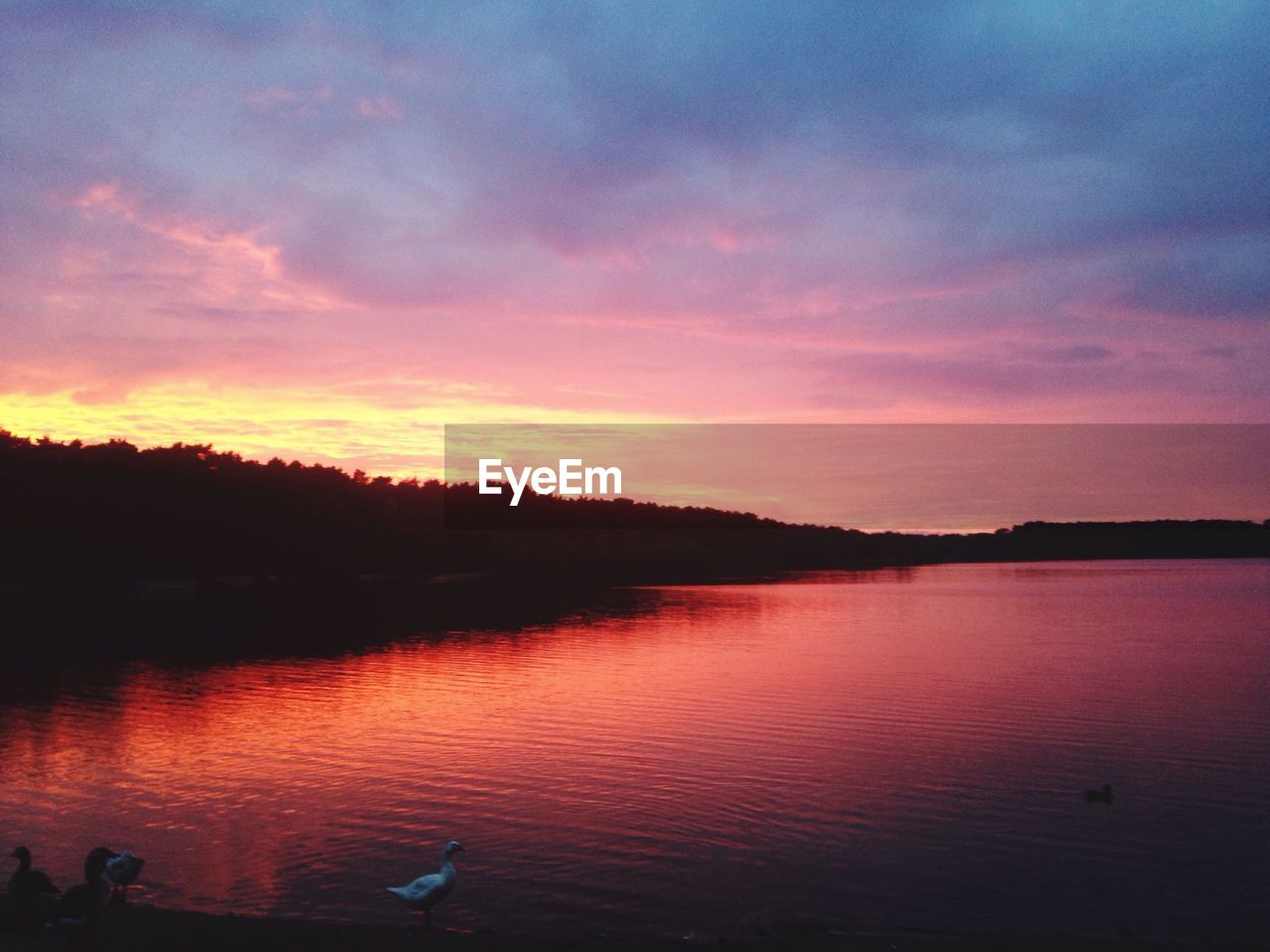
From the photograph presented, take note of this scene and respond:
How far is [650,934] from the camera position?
1383 centimetres

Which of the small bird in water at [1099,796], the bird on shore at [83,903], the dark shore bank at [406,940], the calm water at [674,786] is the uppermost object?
the bird on shore at [83,903]

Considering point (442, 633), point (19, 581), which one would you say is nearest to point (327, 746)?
point (442, 633)

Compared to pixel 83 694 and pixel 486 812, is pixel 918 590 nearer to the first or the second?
pixel 83 694

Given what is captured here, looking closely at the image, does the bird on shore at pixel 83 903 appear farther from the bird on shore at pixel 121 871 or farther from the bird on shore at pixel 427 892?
the bird on shore at pixel 427 892

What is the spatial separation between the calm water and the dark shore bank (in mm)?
1338

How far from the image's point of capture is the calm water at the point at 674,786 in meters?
A: 15.5

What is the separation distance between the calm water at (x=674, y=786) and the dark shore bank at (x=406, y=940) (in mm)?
1338

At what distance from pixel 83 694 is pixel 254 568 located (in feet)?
266

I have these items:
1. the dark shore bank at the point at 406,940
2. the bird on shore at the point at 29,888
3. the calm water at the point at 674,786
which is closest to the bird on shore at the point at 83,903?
the dark shore bank at the point at 406,940

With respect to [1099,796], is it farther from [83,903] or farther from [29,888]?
[29,888]

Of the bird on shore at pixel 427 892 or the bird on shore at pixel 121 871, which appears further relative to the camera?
the bird on shore at pixel 121 871

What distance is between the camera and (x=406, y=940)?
12.4m

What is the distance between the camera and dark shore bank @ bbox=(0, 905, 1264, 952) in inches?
475

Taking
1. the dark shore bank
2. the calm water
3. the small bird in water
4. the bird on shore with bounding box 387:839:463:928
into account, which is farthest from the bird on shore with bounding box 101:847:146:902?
the small bird in water
